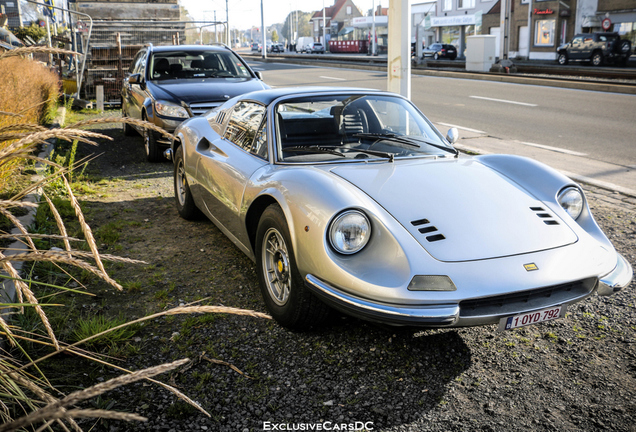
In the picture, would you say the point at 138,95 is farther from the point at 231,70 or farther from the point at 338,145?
the point at 338,145

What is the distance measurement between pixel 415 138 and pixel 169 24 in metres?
16.9

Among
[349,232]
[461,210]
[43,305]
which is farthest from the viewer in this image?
[461,210]

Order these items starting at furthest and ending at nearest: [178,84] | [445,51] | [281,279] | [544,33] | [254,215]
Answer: [445,51], [544,33], [178,84], [254,215], [281,279]

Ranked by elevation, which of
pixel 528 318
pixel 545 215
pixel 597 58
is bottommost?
pixel 528 318

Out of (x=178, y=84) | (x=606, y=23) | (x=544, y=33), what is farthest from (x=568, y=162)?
(x=544, y=33)

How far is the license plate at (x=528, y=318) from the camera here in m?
2.73

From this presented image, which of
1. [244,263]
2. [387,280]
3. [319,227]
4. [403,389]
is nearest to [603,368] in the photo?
[403,389]

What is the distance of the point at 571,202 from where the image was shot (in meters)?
3.53

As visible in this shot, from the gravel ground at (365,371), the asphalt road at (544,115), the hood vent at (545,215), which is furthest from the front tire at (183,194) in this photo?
the asphalt road at (544,115)

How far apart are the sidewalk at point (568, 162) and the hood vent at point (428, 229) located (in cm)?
411

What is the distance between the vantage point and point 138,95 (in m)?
8.98

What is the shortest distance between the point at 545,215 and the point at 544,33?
46.4 m

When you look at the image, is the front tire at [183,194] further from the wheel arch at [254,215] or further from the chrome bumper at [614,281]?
the chrome bumper at [614,281]

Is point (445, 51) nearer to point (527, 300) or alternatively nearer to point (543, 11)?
point (543, 11)
